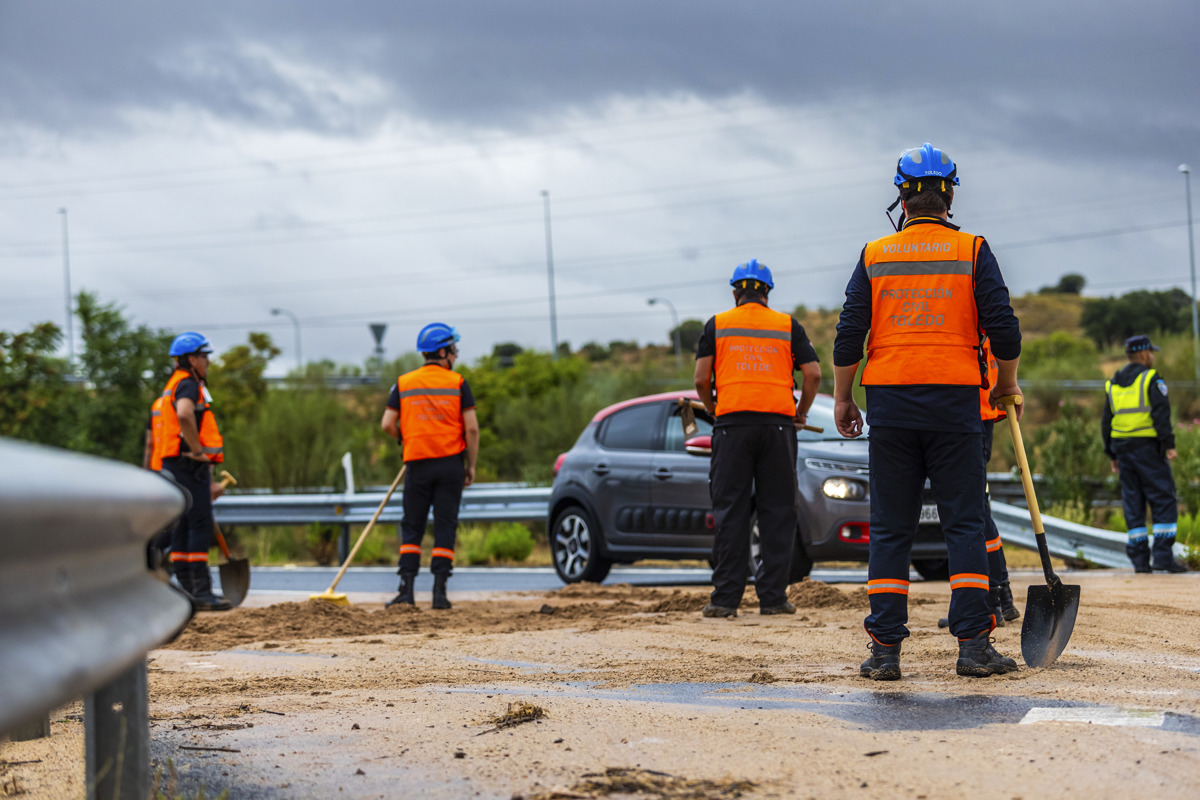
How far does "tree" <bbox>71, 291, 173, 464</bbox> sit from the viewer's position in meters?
22.0

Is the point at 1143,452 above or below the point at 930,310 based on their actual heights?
below

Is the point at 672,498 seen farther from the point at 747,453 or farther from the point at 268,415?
the point at 268,415

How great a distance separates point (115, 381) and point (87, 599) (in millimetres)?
21772

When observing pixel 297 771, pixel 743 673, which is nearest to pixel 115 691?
pixel 297 771

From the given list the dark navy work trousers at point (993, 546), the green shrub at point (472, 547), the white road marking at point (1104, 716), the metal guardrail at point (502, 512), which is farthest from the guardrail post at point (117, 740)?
the green shrub at point (472, 547)

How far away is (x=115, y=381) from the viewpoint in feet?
74.0

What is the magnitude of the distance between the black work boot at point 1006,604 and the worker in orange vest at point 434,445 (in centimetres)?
396

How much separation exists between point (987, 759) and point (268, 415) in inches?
768

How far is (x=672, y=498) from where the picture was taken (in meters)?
10.3

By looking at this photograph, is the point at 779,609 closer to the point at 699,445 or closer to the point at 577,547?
the point at 699,445

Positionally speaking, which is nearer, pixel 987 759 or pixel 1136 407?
pixel 987 759

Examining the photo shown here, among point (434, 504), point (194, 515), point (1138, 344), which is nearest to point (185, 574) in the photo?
point (194, 515)

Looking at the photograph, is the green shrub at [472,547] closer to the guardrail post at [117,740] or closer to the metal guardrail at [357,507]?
the metal guardrail at [357,507]

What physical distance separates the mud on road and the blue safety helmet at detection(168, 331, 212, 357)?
9.92ft
